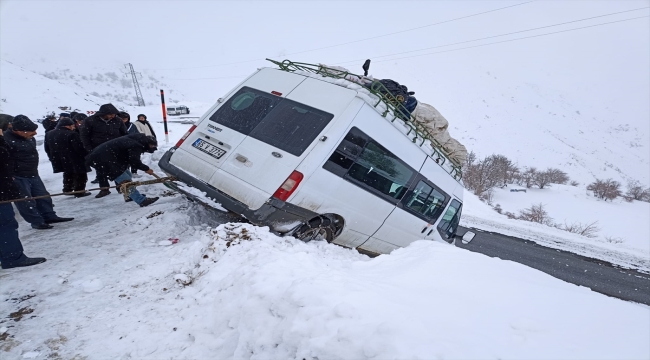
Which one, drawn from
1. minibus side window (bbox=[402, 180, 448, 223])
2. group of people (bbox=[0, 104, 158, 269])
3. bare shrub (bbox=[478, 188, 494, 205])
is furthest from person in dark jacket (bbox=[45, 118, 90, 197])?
bare shrub (bbox=[478, 188, 494, 205])

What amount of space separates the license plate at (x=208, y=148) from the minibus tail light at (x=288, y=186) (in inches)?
45.1

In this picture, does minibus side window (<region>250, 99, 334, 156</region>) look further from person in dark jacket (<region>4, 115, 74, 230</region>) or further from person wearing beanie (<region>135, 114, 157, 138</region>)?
person wearing beanie (<region>135, 114, 157, 138</region>)

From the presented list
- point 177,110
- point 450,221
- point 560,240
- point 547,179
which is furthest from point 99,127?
point 547,179

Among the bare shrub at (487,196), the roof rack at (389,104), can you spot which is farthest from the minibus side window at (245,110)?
the bare shrub at (487,196)

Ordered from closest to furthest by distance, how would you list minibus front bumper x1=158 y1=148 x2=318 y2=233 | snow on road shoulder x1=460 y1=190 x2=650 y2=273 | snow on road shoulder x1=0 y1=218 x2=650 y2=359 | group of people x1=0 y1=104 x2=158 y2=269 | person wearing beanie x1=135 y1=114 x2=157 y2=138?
snow on road shoulder x1=0 y1=218 x2=650 y2=359
group of people x1=0 y1=104 x2=158 y2=269
minibus front bumper x1=158 y1=148 x2=318 y2=233
person wearing beanie x1=135 y1=114 x2=157 y2=138
snow on road shoulder x1=460 y1=190 x2=650 y2=273

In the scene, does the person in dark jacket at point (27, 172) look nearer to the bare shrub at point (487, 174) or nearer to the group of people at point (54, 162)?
the group of people at point (54, 162)

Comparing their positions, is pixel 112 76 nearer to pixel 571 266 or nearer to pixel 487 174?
pixel 487 174

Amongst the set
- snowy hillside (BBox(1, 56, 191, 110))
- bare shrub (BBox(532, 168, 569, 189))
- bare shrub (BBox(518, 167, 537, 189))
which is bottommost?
snowy hillside (BBox(1, 56, 191, 110))

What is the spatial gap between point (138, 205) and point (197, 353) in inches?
163

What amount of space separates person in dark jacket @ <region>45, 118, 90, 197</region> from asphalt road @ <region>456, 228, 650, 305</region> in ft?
29.7

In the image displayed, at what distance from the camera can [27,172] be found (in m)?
4.48

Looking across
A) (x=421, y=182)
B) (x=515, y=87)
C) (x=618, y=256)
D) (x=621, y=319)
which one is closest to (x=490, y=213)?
(x=618, y=256)

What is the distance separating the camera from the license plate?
14.6 feet

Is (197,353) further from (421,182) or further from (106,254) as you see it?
(421,182)
